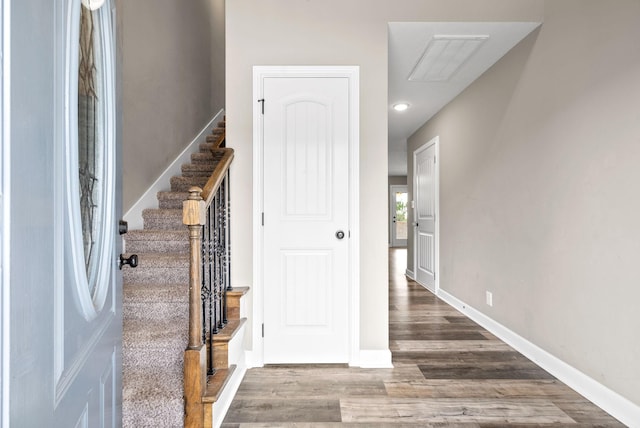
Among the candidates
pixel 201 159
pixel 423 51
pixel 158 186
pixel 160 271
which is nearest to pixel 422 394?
pixel 160 271

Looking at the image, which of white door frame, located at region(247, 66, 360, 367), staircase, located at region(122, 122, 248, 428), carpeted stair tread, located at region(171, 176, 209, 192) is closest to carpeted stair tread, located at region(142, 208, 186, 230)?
staircase, located at region(122, 122, 248, 428)

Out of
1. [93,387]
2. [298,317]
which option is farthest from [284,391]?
[93,387]

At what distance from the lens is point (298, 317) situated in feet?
8.06

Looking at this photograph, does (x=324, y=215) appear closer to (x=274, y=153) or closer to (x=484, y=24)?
(x=274, y=153)

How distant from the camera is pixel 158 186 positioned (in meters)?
3.24

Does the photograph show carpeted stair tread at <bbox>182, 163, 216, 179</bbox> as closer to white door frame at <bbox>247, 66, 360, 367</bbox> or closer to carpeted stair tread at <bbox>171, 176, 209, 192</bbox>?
carpeted stair tread at <bbox>171, 176, 209, 192</bbox>

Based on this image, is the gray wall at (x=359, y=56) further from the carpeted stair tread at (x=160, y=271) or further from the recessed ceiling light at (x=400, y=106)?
the recessed ceiling light at (x=400, y=106)

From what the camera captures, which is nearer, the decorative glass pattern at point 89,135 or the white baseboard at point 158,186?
the decorative glass pattern at point 89,135

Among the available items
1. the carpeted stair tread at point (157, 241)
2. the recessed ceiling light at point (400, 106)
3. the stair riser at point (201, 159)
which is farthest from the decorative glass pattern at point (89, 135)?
the recessed ceiling light at point (400, 106)

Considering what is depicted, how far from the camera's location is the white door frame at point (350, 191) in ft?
8.01

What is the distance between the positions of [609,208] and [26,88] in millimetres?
2482

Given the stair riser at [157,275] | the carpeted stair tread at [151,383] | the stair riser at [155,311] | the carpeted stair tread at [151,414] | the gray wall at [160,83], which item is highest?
the gray wall at [160,83]

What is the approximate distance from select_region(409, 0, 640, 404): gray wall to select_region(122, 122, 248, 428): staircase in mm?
2126

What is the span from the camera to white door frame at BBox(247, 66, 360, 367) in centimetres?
244
